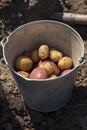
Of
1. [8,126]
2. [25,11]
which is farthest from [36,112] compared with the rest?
[25,11]

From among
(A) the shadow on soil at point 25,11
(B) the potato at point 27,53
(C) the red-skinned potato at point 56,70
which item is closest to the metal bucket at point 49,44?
(B) the potato at point 27,53

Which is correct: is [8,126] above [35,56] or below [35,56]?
below

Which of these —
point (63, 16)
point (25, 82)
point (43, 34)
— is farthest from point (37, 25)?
point (63, 16)

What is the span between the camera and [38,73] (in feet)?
8.58

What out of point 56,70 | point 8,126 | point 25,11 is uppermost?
point 25,11

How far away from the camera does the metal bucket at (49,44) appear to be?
8.30 feet

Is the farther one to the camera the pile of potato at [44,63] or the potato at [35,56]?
the potato at [35,56]

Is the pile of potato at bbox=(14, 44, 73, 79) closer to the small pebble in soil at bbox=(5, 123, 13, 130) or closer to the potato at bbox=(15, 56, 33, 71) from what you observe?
the potato at bbox=(15, 56, 33, 71)

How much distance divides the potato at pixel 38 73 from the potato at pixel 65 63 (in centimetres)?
19

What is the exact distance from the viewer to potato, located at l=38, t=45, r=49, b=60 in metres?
2.81

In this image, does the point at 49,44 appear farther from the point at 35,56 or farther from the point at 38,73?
the point at 38,73

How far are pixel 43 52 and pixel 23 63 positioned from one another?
0.63ft

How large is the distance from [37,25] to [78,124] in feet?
2.92

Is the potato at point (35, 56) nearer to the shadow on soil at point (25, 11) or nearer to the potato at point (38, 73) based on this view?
the potato at point (38, 73)
